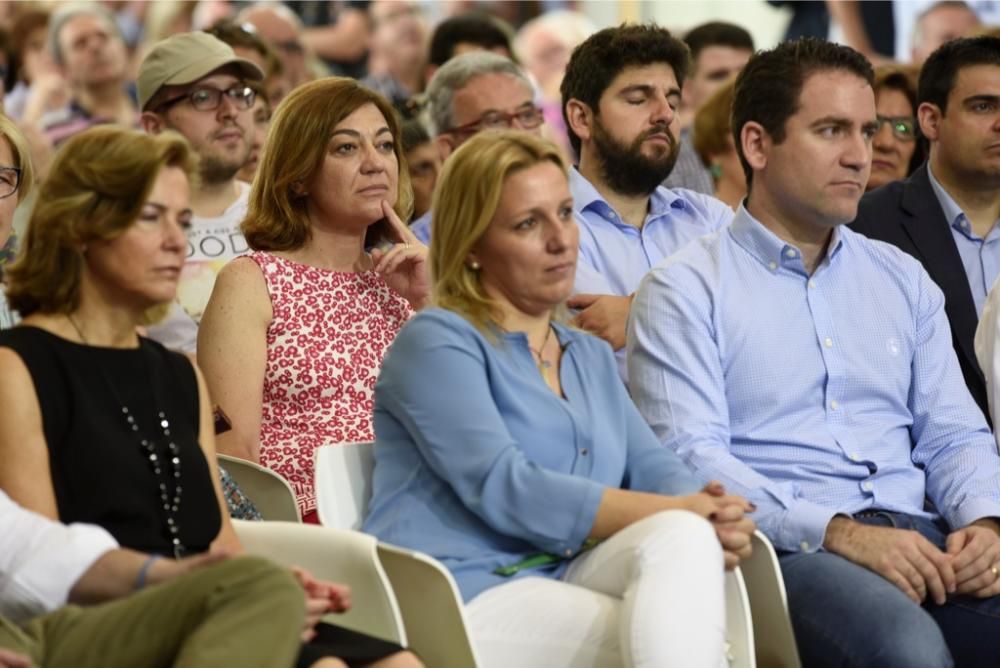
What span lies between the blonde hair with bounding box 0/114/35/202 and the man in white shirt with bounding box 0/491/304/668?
4.47 feet

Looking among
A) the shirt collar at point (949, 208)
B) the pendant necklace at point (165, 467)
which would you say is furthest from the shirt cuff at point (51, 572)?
the shirt collar at point (949, 208)

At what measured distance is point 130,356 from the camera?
2693 mm

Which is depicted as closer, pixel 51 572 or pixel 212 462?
pixel 51 572

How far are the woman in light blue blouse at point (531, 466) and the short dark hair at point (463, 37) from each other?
3.49 m

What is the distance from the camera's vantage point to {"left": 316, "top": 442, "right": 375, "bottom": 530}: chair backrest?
2.98 m

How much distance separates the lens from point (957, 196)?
4.34 meters

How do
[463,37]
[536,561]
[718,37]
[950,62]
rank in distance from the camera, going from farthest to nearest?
[718,37], [463,37], [950,62], [536,561]

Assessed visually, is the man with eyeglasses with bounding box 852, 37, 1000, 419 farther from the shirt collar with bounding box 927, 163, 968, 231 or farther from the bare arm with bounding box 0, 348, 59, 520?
the bare arm with bounding box 0, 348, 59, 520

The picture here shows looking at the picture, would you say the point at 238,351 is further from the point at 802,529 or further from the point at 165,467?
the point at 802,529

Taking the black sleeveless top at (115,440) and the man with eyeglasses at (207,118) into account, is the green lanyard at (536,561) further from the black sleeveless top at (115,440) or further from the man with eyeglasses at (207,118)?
the man with eyeglasses at (207,118)

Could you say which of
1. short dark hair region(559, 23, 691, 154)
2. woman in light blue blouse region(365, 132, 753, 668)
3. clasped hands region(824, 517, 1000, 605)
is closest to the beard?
short dark hair region(559, 23, 691, 154)

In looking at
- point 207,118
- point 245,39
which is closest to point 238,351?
point 207,118

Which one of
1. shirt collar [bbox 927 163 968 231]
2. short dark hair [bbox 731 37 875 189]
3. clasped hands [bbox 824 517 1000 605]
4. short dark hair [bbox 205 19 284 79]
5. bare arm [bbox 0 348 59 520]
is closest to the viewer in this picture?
bare arm [bbox 0 348 59 520]

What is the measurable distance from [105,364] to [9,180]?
113 centimetres
